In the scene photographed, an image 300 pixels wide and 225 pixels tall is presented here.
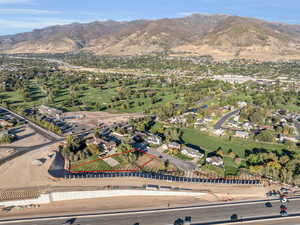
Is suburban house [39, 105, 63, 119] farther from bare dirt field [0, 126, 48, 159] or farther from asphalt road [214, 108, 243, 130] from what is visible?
asphalt road [214, 108, 243, 130]

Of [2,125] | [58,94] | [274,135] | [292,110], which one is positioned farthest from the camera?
[58,94]

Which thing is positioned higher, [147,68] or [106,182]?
[147,68]

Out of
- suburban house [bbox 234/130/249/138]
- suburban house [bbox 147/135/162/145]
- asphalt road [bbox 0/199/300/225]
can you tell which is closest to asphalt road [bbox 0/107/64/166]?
asphalt road [bbox 0/199/300/225]

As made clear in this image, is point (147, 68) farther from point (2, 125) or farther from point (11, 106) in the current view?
point (2, 125)

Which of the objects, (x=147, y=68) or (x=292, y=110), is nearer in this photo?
(x=292, y=110)

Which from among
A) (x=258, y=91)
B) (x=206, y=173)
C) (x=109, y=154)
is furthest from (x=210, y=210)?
(x=258, y=91)

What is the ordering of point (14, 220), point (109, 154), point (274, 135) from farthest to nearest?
point (274, 135)
point (109, 154)
point (14, 220)

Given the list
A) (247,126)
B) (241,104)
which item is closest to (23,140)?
(247,126)

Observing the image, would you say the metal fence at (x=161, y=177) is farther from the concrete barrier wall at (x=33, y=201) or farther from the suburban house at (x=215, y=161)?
the concrete barrier wall at (x=33, y=201)
